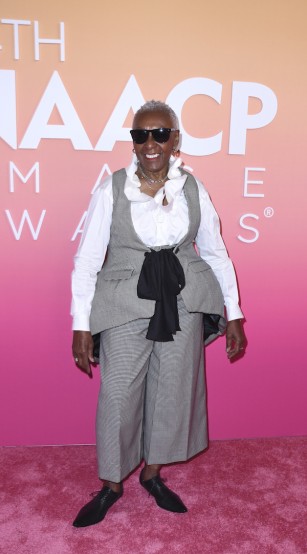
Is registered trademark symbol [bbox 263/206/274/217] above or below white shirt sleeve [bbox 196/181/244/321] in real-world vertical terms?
above

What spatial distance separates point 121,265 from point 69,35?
3.34ft

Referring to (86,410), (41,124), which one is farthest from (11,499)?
(41,124)

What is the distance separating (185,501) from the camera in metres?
2.22

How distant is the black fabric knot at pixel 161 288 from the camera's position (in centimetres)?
199

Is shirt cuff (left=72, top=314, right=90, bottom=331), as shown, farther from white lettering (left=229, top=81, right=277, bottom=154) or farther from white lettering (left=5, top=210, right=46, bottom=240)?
white lettering (left=229, top=81, right=277, bottom=154)

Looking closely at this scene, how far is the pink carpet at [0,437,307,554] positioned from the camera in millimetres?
1959

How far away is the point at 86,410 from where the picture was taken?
8.64 feet

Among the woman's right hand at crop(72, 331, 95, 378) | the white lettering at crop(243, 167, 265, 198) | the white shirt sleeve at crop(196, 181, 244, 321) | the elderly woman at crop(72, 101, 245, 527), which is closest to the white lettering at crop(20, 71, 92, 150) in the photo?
the elderly woman at crop(72, 101, 245, 527)

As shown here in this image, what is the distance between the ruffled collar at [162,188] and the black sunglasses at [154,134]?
0.12m

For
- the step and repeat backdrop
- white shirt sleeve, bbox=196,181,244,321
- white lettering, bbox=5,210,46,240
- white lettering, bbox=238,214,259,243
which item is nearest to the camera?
white shirt sleeve, bbox=196,181,244,321

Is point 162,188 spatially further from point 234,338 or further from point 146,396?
point 146,396

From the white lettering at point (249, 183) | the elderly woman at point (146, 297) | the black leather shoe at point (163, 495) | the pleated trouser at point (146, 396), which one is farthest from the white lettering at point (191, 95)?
the black leather shoe at point (163, 495)

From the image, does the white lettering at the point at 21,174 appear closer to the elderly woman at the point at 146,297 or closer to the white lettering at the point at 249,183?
the elderly woman at the point at 146,297

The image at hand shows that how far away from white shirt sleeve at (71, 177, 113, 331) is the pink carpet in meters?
0.75
